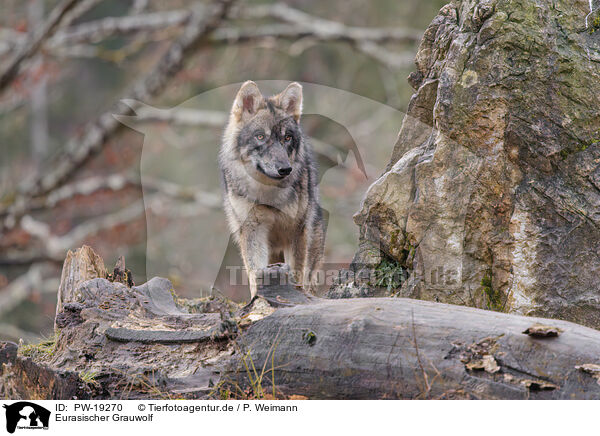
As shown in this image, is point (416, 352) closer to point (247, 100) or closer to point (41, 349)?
point (41, 349)

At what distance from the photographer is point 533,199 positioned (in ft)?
13.7

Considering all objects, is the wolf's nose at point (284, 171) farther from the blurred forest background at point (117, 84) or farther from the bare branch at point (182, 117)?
the bare branch at point (182, 117)

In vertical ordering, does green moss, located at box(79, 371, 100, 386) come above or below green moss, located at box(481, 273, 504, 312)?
below

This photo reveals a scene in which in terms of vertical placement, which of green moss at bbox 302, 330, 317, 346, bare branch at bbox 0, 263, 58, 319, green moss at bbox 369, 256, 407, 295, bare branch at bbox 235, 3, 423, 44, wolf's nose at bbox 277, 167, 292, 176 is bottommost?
green moss at bbox 302, 330, 317, 346

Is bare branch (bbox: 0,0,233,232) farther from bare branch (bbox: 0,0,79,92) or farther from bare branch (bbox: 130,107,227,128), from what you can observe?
bare branch (bbox: 0,0,79,92)

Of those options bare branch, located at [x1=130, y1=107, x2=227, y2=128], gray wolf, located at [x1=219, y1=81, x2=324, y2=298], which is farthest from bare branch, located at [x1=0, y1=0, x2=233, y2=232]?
gray wolf, located at [x1=219, y1=81, x2=324, y2=298]

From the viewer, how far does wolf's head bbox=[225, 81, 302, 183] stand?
225 inches

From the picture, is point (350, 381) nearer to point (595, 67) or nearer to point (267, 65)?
point (595, 67)

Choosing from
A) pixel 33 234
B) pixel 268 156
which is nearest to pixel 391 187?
pixel 268 156

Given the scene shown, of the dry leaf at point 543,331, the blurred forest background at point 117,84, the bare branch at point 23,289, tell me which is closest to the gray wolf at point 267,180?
the blurred forest background at point 117,84

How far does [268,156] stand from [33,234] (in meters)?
8.43
